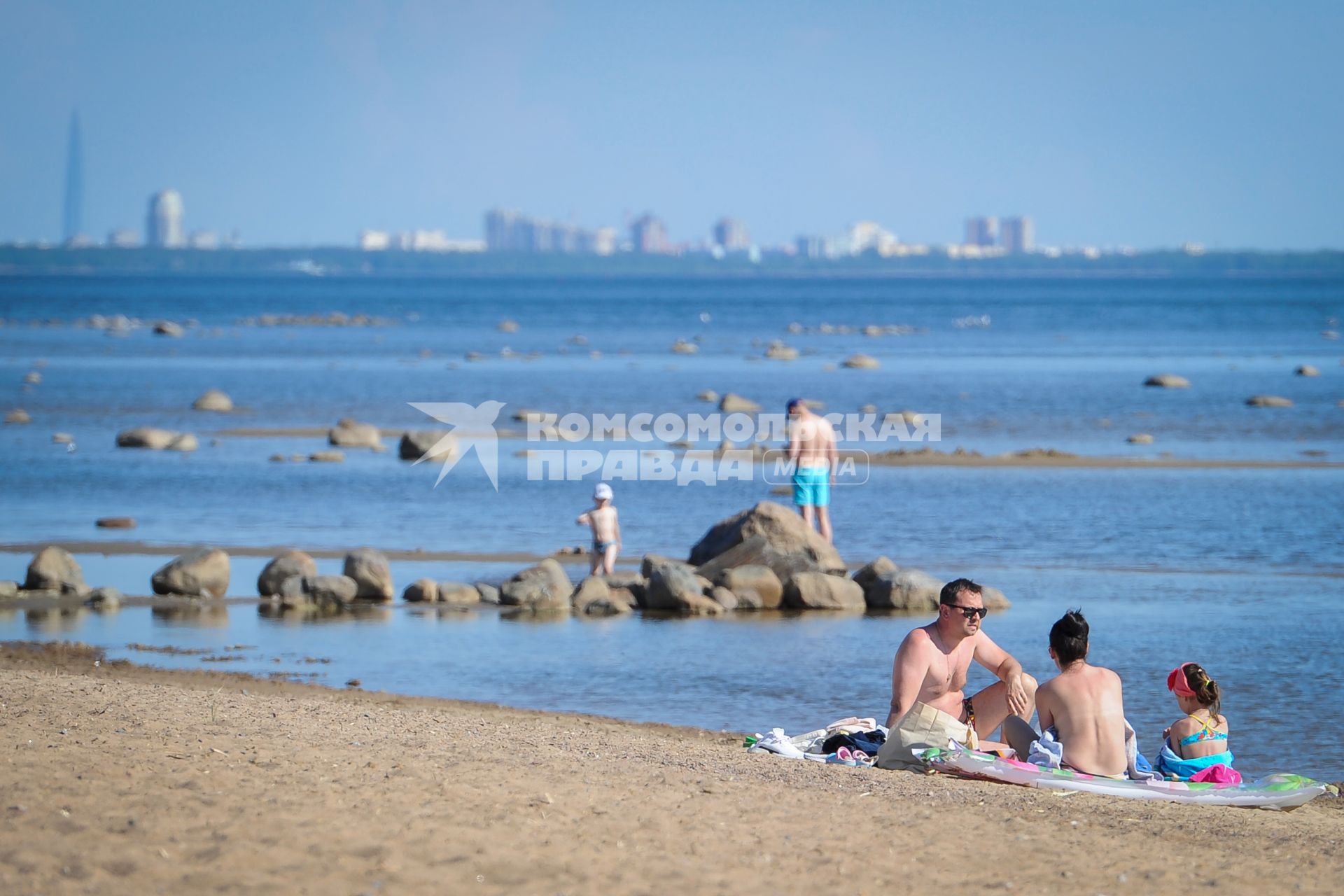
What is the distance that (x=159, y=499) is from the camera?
23625 mm

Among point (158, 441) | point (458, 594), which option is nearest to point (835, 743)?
point (458, 594)

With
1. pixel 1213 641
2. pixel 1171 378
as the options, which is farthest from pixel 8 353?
pixel 1213 641

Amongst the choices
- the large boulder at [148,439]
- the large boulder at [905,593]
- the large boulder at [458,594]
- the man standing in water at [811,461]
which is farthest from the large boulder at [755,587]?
the large boulder at [148,439]

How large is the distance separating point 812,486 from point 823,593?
9.49ft

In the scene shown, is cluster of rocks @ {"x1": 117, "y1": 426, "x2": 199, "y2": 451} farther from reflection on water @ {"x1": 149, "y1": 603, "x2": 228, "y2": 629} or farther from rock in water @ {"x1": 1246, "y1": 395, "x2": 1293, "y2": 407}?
rock in water @ {"x1": 1246, "y1": 395, "x2": 1293, "y2": 407}

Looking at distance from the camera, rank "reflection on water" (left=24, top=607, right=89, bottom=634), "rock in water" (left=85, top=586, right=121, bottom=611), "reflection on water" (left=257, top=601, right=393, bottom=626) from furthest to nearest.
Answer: "rock in water" (left=85, top=586, right=121, bottom=611) < "reflection on water" (left=257, top=601, right=393, bottom=626) < "reflection on water" (left=24, top=607, right=89, bottom=634)

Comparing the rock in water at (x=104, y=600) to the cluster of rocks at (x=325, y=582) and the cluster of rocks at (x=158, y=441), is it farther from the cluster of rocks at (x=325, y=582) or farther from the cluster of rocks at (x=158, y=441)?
the cluster of rocks at (x=158, y=441)

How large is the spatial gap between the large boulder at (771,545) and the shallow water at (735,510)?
46.7 inches

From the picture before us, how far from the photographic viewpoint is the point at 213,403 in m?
40.4

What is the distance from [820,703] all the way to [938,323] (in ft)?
312

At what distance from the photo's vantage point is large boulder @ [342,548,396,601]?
1597 centimetres

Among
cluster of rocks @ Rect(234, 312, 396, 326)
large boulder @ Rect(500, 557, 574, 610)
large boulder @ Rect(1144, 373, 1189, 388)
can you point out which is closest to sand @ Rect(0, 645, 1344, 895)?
large boulder @ Rect(500, 557, 574, 610)

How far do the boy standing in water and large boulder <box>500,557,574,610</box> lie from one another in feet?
3.10

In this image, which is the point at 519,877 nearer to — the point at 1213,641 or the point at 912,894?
the point at 912,894
